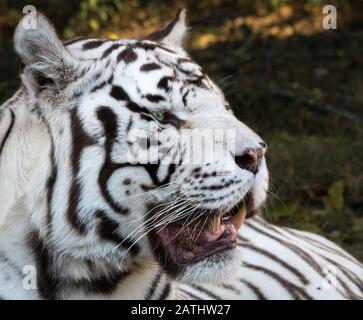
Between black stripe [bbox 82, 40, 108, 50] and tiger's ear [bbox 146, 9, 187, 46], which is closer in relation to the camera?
A: black stripe [bbox 82, 40, 108, 50]

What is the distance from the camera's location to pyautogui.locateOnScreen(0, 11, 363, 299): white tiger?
223 cm

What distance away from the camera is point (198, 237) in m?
2.32

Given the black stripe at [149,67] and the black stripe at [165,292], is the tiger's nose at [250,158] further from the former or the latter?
the black stripe at [165,292]

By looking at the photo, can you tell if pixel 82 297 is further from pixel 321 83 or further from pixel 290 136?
pixel 321 83

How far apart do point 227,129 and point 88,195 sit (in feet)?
1.23

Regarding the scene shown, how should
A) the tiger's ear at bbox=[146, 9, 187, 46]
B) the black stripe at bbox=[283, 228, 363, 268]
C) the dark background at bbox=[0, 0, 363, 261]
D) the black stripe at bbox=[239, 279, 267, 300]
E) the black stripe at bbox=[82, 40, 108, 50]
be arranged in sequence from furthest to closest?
the dark background at bbox=[0, 0, 363, 261]
the black stripe at bbox=[283, 228, 363, 268]
the black stripe at bbox=[239, 279, 267, 300]
the tiger's ear at bbox=[146, 9, 187, 46]
the black stripe at bbox=[82, 40, 108, 50]

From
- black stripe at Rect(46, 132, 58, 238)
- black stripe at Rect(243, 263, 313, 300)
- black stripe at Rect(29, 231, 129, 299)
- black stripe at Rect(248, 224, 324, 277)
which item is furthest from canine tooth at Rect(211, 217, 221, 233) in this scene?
black stripe at Rect(248, 224, 324, 277)

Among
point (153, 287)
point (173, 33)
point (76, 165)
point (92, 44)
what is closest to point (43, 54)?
point (92, 44)

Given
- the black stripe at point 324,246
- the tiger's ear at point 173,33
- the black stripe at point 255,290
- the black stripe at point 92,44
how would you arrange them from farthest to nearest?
the black stripe at point 324,246 → the black stripe at point 255,290 → the tiger's ear at point 173,33 → the black stripe at point 92,44

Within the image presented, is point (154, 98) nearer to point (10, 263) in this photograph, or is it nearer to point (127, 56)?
point (127, 56)

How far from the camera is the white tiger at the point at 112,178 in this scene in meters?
2.23

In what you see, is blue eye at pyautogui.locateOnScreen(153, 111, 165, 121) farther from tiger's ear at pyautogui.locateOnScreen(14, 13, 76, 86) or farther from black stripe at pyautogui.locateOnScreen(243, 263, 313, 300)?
black stripe at pyautogui.locateOnScreen(243, 263, 313, 300)

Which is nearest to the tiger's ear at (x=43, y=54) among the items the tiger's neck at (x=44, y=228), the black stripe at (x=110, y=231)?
the tiger's neck at (x=44, y=228)

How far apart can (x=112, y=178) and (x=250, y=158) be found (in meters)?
0.34
